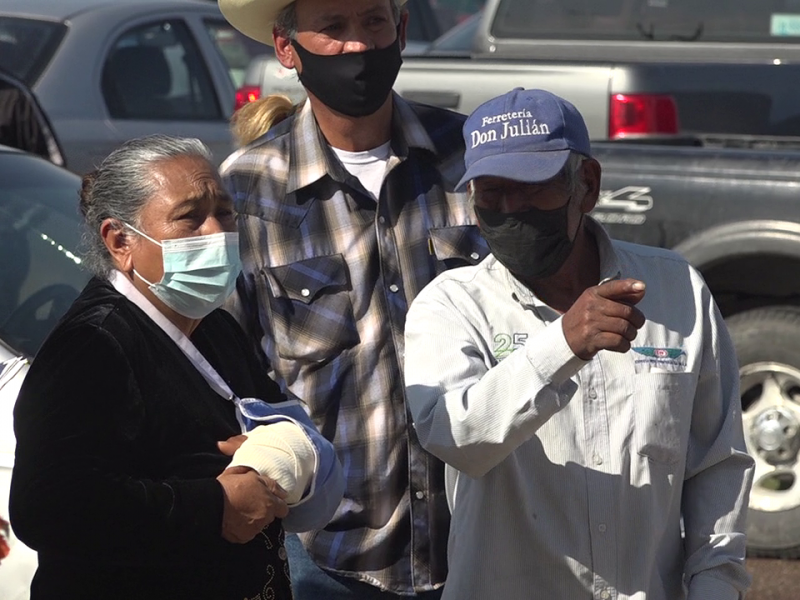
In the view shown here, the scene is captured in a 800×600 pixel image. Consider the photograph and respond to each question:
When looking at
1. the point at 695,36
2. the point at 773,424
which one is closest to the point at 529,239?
the point at 773,424

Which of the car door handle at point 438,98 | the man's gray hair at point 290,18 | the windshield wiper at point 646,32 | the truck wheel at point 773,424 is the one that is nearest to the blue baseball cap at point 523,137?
the man's gray hair at point 290,18

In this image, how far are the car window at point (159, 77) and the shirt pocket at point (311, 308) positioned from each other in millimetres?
5111

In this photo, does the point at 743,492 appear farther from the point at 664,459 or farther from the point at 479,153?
the point at 479,153

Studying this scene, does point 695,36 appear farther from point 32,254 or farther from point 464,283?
point 464,283

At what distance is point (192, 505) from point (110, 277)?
0.53 meters

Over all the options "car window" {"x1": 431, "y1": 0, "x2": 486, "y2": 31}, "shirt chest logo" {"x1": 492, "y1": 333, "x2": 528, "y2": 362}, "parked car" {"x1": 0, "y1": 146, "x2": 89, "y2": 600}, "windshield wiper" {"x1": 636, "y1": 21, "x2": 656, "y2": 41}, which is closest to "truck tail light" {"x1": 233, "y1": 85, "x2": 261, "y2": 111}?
"windshield wiper" {"x1": 636, "y1": 21, "x2": 656, "y2": 41}

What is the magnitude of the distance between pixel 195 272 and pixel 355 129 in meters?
0.94

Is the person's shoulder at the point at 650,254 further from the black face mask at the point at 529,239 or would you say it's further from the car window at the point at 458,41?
the car window at the point at 458,41

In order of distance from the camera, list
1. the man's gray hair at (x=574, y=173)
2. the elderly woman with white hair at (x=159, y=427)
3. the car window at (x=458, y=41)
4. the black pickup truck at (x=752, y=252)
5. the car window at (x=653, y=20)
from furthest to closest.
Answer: the car window at (x=458, y=41)
the car window at (x=653, y=20)
the black pickup truck at (x=752, y=252)
the man's gray hair at (x=574, y=173)
the elderly woman with white hair at (x=159, y=427)

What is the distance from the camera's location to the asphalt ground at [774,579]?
5840 millimetres

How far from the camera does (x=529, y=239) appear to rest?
298 centimetres

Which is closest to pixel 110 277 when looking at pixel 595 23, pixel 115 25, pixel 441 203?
pixel 441 203

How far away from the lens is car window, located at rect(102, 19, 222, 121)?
865cm

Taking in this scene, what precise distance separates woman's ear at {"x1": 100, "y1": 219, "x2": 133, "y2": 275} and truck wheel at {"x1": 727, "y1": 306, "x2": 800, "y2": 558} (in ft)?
12.0
